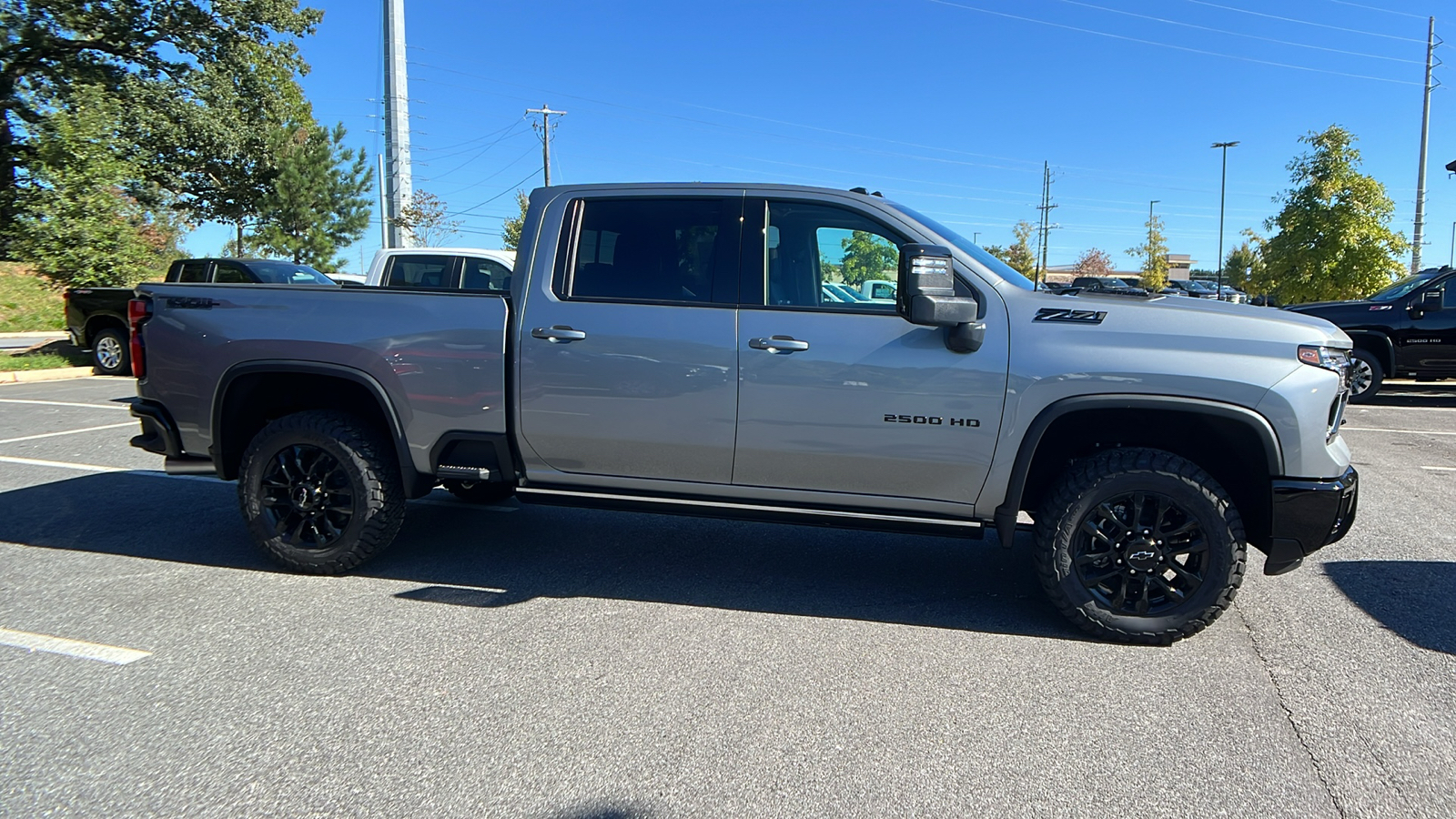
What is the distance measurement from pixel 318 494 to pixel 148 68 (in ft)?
92.3

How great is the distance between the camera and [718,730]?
305 centimetres

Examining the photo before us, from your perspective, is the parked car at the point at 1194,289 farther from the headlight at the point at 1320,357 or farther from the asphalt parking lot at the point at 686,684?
the asphalt parking lot at the point at 686,684

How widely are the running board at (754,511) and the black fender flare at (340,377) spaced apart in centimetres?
56

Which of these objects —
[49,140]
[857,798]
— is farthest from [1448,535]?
[49,140]

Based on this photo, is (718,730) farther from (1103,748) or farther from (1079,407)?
(1079,407)

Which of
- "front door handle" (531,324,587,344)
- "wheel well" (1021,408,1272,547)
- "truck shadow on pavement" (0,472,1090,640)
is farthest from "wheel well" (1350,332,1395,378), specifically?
"front door handle" (531,324,587,344)

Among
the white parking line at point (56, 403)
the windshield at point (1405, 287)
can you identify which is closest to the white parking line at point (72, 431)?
the white parking line at point (56, 403)

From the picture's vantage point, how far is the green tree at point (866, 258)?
4.17 meters

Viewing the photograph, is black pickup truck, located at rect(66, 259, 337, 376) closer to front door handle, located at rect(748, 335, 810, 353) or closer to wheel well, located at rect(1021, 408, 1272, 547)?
front door handle, located at rect(748, 335, 810, 353)

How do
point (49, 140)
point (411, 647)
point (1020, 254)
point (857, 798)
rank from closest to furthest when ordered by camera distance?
point (857, 798) < point (411, 647) < point (49, 140) < point (1020, 254)

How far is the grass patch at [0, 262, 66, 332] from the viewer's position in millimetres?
26188

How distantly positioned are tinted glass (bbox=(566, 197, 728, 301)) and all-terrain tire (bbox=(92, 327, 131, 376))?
524 inches

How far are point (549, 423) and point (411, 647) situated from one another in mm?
1213

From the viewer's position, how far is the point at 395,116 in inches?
982
